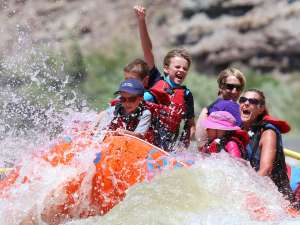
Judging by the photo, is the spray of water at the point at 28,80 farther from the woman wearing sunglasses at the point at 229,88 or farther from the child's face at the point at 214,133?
the child's face at the point at 214,133

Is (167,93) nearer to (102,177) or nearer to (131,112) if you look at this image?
(131,112)

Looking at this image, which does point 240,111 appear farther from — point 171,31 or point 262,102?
point 171,31

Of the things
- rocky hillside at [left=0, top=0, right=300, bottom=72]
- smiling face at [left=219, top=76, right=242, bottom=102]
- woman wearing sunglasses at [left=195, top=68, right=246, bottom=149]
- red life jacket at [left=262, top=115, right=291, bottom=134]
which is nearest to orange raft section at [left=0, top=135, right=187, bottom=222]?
red life jacket at [left=262, top=115, right=291, bottom=134]

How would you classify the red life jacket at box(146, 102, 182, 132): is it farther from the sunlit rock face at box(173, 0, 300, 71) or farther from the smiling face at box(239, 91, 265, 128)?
the sunlit rock face at box(173, 0, 300, 71)

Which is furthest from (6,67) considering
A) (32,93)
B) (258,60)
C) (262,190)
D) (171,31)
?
(262,190)

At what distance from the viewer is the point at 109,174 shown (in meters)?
2.79

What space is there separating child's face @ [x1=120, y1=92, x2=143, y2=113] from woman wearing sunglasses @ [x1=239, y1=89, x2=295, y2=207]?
0.54 metres

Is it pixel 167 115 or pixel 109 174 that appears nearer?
pixel 109 174

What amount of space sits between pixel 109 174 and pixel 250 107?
2.86ft

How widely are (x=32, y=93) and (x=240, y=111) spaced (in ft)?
20.2

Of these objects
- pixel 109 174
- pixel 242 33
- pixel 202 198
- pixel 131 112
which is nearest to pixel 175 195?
pixel 202 198

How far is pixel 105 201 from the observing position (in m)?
2.79

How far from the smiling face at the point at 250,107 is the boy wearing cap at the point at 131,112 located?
484mm

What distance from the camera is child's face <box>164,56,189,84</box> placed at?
3.57 metres
